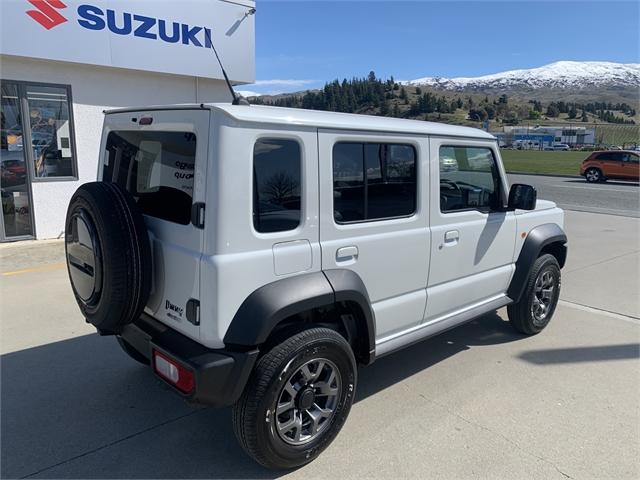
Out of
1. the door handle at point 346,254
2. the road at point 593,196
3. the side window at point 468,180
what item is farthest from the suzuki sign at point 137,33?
the road at point 593,196

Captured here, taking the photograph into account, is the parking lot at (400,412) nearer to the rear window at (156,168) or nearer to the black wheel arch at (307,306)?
the black wheel arch at (307,306)

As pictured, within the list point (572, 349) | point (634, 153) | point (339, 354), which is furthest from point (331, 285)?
point (634, 153)

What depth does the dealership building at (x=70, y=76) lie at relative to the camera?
7742 millimetres

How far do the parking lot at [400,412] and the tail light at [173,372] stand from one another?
0.45 m

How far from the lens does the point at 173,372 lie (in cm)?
247

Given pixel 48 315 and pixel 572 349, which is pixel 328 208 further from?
pixel 48 315

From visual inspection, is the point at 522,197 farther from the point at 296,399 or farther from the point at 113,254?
the point at 113,254

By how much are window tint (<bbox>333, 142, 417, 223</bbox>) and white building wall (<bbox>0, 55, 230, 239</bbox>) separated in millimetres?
7248

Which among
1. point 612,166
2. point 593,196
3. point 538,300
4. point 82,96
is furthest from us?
point 612,166

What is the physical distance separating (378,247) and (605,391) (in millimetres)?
2120

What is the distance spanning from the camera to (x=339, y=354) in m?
2.77

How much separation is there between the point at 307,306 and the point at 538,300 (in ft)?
9.53

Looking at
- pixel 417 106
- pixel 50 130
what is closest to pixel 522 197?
pixel 50 130

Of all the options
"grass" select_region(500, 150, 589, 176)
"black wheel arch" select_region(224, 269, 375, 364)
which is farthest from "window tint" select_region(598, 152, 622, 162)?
"black wheel arch" select_region(224, 269, 375, 364)
